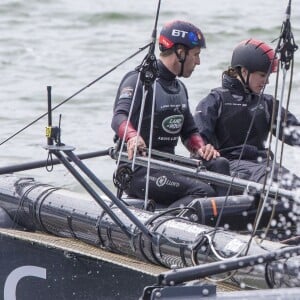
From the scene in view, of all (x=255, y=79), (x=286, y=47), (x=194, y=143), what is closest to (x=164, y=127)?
(x=194, y=143)

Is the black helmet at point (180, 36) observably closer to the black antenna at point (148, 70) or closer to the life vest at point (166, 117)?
the life vest at point (166, 117)

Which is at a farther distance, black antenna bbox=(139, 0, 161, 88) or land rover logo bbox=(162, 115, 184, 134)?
land rover logo bbox=(162, 115, 184, 134)

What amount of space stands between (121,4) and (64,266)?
1086 centimetres

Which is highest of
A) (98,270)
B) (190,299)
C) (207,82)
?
(190,299)

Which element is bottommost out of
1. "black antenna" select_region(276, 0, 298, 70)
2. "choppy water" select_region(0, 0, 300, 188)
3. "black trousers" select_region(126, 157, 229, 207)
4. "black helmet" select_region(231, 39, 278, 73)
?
"choppy water" select_region(0, 0, 300, 188)

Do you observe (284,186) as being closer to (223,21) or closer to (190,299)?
(190,299)

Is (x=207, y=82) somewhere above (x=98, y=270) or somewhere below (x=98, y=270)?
below

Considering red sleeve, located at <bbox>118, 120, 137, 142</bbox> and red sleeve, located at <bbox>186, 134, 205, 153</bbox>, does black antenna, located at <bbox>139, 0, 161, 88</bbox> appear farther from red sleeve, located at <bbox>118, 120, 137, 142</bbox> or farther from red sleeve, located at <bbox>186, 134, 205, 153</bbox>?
red sleeve, located at <bbox>186, 134, 205, 153</bbox>

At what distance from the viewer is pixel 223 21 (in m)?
14.9

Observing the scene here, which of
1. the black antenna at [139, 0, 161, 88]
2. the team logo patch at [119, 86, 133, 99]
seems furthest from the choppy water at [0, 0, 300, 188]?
the black antenna at [139, 0, 161, 88]

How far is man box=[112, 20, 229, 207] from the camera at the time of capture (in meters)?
6.05

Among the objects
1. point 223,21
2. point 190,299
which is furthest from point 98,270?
point 223,21

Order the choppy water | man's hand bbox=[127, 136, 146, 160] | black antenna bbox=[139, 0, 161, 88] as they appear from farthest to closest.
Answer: the choppy water → man's hand bbox=[127, 136, 146, 160] → black antenna bbox=[139, 0, 161, 88]

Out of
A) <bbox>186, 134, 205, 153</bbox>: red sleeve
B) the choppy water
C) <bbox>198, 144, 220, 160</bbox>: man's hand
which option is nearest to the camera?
<bbox>198, 144, 220, 160</bbox>: man's hand
